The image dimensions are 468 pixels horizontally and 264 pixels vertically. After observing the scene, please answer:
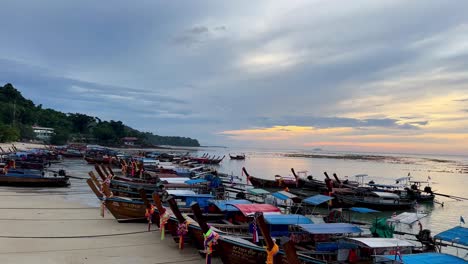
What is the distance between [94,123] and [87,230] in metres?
129

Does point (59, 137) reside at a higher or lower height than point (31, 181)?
higher

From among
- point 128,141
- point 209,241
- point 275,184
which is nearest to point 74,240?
point 209,241

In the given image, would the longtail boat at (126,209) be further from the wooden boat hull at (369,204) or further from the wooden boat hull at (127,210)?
the wooden boat hull at (369,204)

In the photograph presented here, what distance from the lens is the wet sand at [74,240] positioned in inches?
485

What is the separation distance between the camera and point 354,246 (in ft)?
39.6

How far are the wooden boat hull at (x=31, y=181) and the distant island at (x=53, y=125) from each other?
77.8 m

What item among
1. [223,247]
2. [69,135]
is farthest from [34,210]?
[69,135]

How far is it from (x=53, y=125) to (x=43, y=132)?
8319 mm

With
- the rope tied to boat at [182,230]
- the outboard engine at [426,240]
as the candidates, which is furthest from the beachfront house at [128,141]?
the outboard engine at [426,240]

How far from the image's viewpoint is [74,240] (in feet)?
46.9

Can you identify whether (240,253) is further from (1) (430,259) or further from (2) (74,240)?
(2) (74,240)

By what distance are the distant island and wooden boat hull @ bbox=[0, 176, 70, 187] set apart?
77.8m

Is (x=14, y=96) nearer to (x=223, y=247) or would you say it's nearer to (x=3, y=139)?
(x=3, y=139)

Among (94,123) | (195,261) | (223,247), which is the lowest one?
(195,261)
